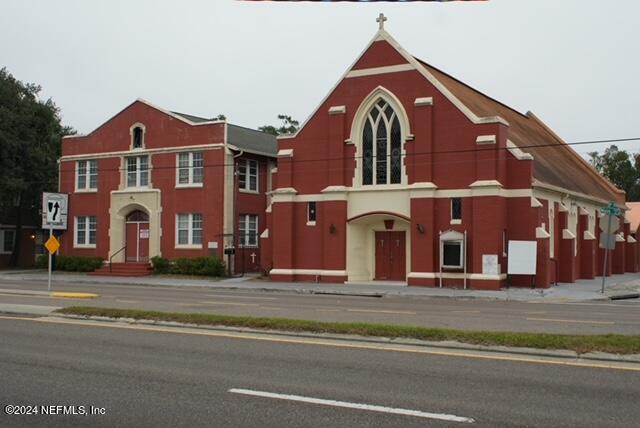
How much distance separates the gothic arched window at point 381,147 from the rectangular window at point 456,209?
8.82 ft

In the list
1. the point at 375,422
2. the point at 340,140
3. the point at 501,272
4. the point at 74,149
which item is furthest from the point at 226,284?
the point at 375,422

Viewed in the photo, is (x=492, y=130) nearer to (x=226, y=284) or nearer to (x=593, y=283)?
(x=593, y=283)

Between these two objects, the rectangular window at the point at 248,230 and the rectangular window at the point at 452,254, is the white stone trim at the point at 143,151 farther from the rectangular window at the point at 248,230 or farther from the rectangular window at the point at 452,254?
the rectangular window at the point at 452,254

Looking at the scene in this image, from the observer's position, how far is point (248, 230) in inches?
1439

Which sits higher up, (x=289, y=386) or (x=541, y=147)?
(x=541, y=147)

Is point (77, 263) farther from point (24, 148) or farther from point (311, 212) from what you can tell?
point (311, 212)

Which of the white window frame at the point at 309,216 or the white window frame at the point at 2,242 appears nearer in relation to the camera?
the white window frame at the point at 309,216

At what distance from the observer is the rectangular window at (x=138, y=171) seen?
36938 mm

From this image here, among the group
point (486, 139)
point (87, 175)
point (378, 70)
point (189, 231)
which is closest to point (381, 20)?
point (378, 70)

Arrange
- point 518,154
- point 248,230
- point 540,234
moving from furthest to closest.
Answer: point 248,230 < point 518,154 < point 540,234

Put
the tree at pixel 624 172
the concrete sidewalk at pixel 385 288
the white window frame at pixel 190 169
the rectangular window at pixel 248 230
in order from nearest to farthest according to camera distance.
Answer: the concrete sidewalk at pixel 385 288, the white window frame at pixel 190 169, the rectangular window at pixel 248 230, the tree at pixel 624 172

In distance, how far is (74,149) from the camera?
129 ft

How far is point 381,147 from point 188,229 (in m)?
11.8

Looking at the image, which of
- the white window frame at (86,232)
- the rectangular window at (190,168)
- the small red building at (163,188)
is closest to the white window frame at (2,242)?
the small red building at (163,188)
